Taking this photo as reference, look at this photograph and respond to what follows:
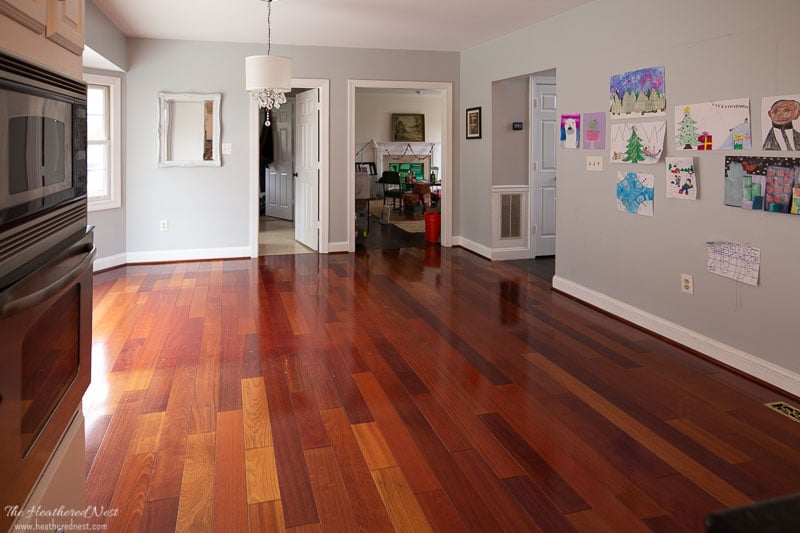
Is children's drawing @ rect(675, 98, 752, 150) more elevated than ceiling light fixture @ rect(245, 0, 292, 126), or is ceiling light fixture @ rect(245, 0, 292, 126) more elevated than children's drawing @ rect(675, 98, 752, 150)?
ceiling light fixture @ rect(245, 0, 292, 126)

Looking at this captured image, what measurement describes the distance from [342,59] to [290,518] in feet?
20.3

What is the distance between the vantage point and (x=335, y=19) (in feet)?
19.3

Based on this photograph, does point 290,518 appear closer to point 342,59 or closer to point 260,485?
point 260,485

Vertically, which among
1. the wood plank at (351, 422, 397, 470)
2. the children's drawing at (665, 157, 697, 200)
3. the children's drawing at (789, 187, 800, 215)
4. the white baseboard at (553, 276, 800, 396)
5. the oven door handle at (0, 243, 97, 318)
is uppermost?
the children's drawing at (665, 157, 697, 200)

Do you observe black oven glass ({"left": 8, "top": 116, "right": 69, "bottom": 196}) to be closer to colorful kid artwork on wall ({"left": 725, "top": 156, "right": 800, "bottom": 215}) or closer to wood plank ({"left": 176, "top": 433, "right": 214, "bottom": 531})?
wood plank ({"left": 176, "top": 433, "right": 214, "bottom": 531})

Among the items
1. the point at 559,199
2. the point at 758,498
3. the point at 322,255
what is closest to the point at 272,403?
the point at 758,498

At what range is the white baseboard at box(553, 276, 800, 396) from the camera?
11.2 ft

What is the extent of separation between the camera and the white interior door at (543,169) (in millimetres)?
7133

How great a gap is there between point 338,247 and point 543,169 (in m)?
2.62

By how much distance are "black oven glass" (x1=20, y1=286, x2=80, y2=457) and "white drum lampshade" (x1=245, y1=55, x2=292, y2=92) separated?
4.20m

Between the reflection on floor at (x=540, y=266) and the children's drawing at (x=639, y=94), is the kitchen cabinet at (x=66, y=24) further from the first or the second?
the reflection on floor at (x=540, y=266)

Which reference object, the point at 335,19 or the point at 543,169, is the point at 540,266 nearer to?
the point at 543,169

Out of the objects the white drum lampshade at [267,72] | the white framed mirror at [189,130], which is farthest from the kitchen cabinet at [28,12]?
the white framed mirror at [189,130]

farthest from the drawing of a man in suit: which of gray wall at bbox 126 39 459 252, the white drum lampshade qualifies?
gray wall at bbox 126 39 459 252
